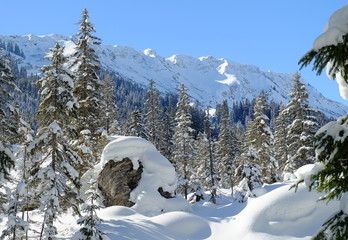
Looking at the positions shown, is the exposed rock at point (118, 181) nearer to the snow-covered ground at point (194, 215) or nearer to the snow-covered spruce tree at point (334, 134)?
the snow-covered ground at point (194, 215)

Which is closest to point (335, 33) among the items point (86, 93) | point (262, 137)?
point (86, 93)

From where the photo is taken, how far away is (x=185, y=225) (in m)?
19.9

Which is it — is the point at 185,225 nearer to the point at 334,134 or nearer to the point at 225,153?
the point at 334,134

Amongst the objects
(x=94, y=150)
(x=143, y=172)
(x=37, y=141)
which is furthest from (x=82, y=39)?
(x=37, y=141)

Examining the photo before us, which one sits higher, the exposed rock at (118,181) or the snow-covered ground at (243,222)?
the exposed rock at (118,181)

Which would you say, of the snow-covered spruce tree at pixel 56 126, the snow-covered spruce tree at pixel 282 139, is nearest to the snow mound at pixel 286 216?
the snow-covered spruce tree at pixel 56 126

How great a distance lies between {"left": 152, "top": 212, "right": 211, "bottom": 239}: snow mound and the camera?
19344 mm

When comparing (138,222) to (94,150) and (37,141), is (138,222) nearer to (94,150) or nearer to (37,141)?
(37,141)

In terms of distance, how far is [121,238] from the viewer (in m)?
18.0

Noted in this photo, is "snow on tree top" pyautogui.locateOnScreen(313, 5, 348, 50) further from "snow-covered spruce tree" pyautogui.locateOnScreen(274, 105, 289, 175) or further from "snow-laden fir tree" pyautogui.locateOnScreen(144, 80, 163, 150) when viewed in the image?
"snow-covered spruce tree" pyautogui.locateOnScreen(274, 105, 289, 175)

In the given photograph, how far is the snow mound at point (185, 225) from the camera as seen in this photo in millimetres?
19344

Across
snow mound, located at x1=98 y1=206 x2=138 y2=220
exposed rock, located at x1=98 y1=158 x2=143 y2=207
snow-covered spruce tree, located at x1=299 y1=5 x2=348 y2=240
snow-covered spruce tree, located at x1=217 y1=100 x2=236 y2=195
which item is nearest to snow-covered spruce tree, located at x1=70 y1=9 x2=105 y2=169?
exposed rock, located at x1=98 y1=158 x2=143 y2=207

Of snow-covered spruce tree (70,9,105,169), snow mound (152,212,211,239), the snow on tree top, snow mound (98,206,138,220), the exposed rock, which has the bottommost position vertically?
snow mound (152,212,211,239)

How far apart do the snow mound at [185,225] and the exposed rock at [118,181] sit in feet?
16.1
